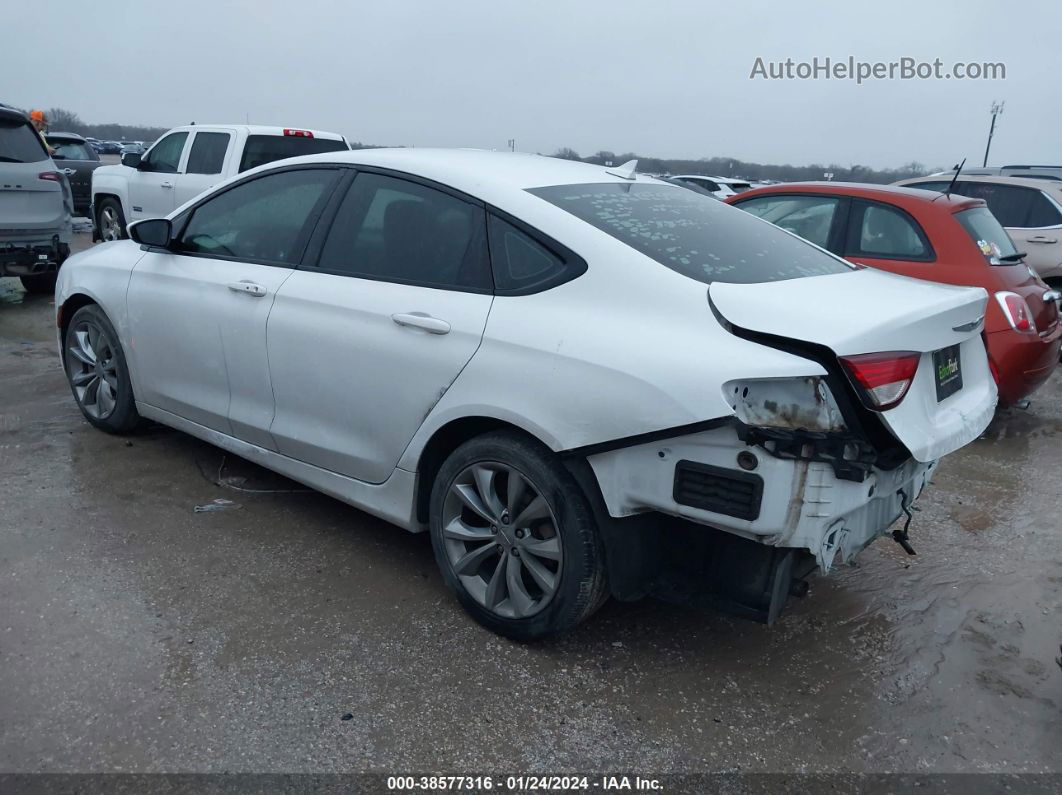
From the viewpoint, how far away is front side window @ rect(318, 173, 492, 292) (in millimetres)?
3193

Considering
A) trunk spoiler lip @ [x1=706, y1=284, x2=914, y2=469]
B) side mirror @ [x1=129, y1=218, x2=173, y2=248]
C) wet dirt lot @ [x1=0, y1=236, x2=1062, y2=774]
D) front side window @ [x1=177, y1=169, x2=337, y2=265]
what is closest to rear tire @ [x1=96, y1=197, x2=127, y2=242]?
side mirror @ [x1=129, y1=218, x2=173, y2=248]

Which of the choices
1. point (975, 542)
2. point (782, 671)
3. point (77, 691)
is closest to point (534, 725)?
point (782, 671)

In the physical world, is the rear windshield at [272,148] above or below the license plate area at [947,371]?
above

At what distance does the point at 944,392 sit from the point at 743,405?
893mm

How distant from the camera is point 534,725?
270 centimetres

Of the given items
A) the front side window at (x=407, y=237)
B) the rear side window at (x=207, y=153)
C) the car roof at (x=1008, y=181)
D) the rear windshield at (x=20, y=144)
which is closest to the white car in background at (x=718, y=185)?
the car roof at (x=1008, y=181)

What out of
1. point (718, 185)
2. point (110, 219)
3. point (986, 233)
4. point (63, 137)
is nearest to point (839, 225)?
point (986, 233)

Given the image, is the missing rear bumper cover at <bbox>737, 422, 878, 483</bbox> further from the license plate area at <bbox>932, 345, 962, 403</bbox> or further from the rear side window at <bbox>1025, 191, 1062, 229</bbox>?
the rear side window at <bbox>1025, 191, 1062, 229</bbox>

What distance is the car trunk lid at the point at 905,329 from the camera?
251 centimetres

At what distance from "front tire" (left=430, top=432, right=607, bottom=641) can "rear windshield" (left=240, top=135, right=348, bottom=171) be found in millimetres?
7955

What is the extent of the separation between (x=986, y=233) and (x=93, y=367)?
18.7 ft

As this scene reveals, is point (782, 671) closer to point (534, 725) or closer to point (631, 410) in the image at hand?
point (534, 725)

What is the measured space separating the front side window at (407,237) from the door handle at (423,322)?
14 cm

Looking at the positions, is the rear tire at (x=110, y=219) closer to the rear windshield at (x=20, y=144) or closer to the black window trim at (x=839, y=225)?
the rear windshield at (x=20, y=144)
